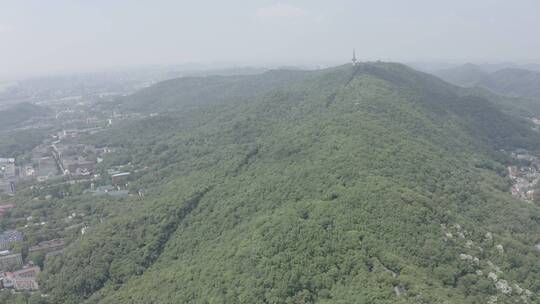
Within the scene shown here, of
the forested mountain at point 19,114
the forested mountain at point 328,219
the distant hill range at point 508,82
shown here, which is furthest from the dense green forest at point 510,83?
the forested mountain at point 19,114

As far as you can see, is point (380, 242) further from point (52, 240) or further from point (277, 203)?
point (52, 240)

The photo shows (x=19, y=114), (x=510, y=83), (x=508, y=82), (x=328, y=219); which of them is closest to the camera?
(x=328, y=219)

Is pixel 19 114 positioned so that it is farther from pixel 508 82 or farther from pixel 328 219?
pixel 508 82

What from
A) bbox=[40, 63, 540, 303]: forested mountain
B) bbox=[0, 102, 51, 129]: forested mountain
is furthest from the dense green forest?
bbox=[0, 102, 51, 129]: forested mountain

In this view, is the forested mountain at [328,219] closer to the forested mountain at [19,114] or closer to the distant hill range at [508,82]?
the forested mountain at [19,114]

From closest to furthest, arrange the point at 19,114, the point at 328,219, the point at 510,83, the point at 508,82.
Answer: the point at 328,219 → the point at 19,114 → the point at 510,83 → the point at 508,82

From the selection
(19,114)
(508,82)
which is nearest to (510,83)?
(508,82)
